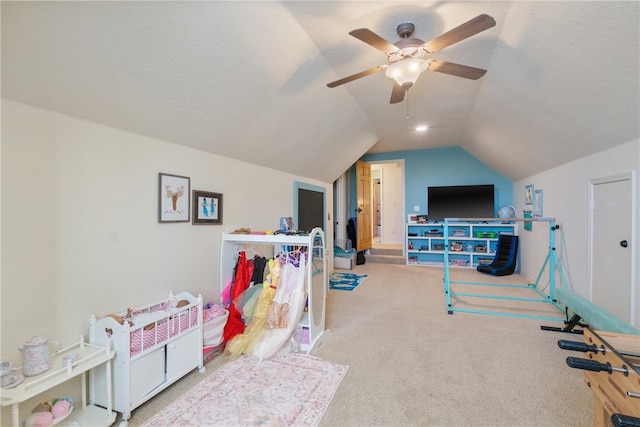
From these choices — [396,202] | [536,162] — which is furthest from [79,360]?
[396,202]

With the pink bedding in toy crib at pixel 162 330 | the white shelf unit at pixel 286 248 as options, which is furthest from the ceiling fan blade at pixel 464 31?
the pink bedding in toy crib at pixel 162 330

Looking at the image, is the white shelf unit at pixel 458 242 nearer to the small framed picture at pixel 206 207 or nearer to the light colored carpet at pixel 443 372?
the light colored carpet at pixel 443 372

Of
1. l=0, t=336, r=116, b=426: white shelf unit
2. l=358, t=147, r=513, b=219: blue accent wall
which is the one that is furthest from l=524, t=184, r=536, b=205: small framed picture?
l=0, t=336, r=116, b=426: white shelf unit

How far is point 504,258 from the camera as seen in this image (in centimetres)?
544

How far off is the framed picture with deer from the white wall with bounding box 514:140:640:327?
3891 millimetres

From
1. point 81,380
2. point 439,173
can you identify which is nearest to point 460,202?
point 439,173

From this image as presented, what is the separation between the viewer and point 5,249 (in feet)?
4.49

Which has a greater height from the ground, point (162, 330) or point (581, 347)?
point (581, 347)

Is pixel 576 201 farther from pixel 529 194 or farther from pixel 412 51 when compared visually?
pixel 412 51

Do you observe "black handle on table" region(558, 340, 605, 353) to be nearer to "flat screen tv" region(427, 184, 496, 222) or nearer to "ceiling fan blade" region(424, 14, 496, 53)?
"ceiling fan blade" region(424, 14, 496, 53)

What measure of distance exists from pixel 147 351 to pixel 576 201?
4.62 m

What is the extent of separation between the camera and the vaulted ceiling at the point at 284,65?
139 cm

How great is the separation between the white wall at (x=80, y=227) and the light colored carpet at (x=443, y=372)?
80 centimetres

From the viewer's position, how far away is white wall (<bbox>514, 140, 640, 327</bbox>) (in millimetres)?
2396
